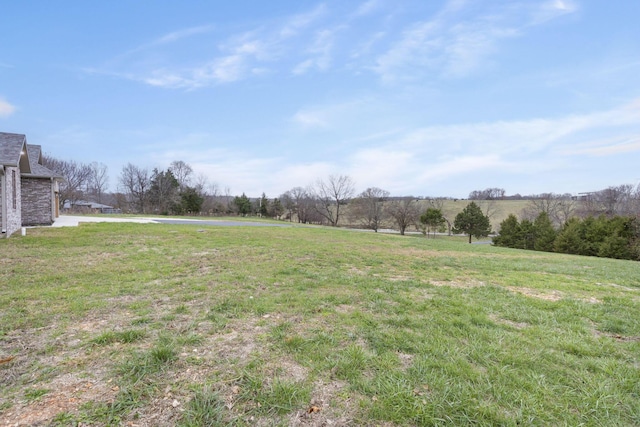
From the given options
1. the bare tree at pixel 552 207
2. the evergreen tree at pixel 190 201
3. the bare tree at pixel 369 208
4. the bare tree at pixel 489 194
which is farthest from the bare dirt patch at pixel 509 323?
Answer: the bare tree at pixel 489 194

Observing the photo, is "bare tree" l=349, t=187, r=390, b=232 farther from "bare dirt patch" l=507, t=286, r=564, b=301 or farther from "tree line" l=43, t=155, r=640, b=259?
"bare dirt patch" l=507, t=286, r=564, b=301

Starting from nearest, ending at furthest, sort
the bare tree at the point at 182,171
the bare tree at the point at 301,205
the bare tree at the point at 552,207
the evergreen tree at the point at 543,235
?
the evergreen tree at the point at 543,235 → the bare tree at the point at 552,207 → the bare tree at the point at 182,171 → the bare tree at the point at 301,205

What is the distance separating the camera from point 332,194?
155ft

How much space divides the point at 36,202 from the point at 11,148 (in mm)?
6050

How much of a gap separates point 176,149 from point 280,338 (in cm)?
4418

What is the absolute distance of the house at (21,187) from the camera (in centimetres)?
938

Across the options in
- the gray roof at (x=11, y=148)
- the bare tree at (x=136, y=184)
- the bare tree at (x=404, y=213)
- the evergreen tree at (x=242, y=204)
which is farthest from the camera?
the evergreen tree at (x=242, y=204)

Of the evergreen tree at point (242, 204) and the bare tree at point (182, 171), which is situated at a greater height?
the bare tree at point (182, 171)

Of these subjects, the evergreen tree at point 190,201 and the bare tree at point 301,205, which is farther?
the bare tree at point 301,205

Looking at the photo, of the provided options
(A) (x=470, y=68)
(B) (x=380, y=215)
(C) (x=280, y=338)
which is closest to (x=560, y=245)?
(A) (x=470, y=68)

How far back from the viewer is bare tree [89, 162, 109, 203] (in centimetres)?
4886

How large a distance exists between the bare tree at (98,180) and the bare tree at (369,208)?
4815 cm

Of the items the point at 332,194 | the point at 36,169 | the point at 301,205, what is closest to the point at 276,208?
the point at 301,205

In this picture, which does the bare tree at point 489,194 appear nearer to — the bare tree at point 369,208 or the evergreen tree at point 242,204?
the bare tree at point 369,208
